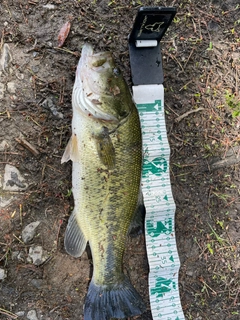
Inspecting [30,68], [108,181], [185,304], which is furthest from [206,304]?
[30,68]

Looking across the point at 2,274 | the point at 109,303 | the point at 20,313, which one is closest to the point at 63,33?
the point at 2,274

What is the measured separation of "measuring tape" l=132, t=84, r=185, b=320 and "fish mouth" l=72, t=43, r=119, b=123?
0.69 metres

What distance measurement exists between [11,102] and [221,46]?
225cm

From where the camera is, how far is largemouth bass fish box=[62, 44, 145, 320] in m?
2.77

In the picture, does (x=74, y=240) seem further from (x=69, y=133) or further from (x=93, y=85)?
(x=93, y=85)

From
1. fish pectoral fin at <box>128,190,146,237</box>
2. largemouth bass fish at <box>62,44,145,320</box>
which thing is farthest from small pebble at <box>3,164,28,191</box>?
fish pectoral fin at <box>128,190,146,237</box>

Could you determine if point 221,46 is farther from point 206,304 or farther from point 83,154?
Result: point 206,304

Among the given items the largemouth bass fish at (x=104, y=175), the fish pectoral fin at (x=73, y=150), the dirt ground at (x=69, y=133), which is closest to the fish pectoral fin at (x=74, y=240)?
the largemouth bass fish at (x=104, y=175)

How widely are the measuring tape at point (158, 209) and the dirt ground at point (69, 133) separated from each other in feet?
0.36

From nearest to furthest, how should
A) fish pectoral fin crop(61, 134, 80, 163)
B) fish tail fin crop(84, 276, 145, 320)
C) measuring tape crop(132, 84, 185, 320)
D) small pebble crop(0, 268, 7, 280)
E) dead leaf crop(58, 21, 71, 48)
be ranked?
fish pectoral fin crop(61, 134, 80, 163)
fish tail fin crop(84, 276, 145, 320)
small pebble crop(0, 268, 7, 280)
dead leaf crop(58, 21, 71, 48)
measuring tape crop(132, 84, 185, 320)

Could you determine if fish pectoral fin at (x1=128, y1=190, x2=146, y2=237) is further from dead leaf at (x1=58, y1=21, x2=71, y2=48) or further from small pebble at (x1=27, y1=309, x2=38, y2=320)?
dead leaf at (x1=58, y1=21, x2=71, y2=48)

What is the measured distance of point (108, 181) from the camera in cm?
283

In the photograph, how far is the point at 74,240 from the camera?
302 centimetres

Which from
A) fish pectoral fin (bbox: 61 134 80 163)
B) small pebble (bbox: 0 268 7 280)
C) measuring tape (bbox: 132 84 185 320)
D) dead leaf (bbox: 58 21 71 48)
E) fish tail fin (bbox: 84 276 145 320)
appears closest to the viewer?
fish pectoral fin (bbox: 61 134 80 163)
